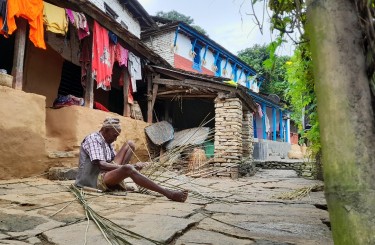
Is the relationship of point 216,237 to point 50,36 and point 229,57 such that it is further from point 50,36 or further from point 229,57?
point 229,57

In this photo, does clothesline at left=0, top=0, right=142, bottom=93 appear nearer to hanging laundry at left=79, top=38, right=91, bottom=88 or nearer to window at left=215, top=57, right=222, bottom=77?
hanging laundry at left=79, top=38, right=91, bottom=88

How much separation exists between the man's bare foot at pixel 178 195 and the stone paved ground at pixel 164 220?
7cm

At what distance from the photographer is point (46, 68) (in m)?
6.68

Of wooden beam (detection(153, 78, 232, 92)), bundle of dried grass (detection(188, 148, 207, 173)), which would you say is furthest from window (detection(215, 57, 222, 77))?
bundle of dried grass (detection(188, 148, 207, 173))

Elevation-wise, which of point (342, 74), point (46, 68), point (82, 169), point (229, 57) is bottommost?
point (82, 169)

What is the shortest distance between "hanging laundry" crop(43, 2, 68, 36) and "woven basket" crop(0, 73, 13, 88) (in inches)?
43.9

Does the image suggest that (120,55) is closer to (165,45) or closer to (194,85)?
(194,85)

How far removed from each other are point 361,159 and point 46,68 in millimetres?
7074

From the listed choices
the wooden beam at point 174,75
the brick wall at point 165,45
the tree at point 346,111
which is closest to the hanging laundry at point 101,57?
the wooden beam at point 174,75

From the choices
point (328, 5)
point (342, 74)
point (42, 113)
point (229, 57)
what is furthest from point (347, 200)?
point (229, 57)

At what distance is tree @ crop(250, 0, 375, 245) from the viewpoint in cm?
70

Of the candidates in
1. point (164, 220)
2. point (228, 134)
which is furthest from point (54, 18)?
point (228, 134)

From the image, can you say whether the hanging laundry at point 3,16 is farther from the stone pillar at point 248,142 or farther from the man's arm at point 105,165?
the stone pillar at point 248,142

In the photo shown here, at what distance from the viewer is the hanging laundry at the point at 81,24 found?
5.63 meters
